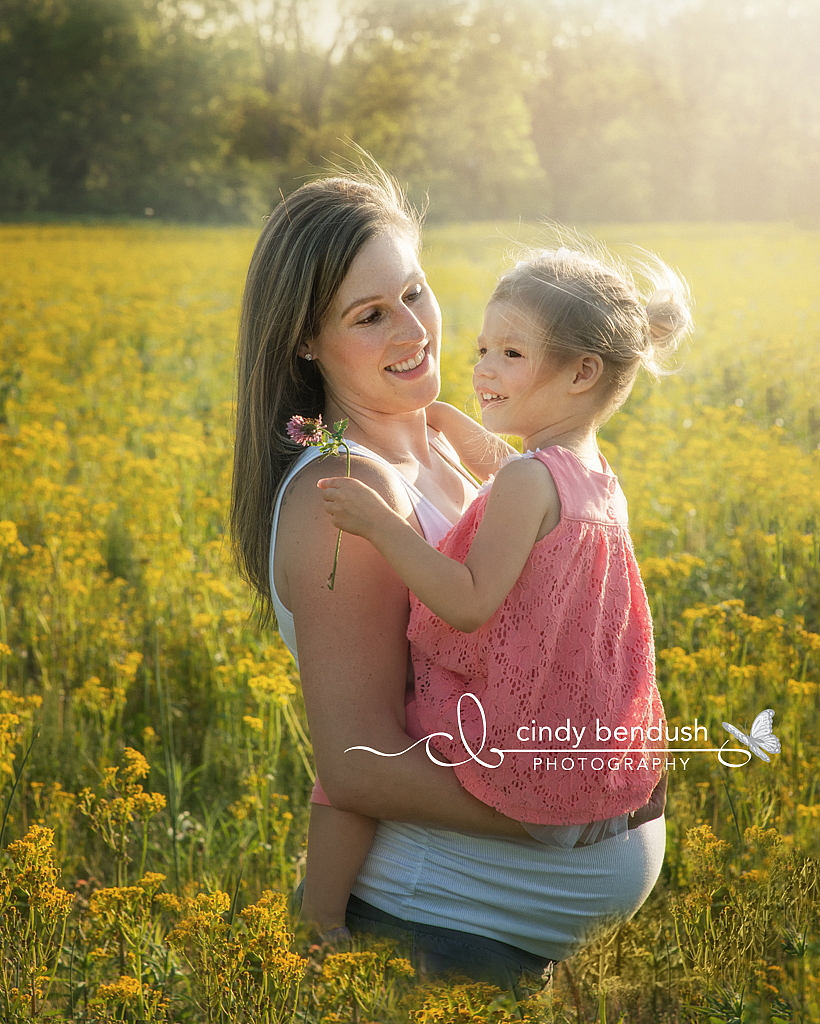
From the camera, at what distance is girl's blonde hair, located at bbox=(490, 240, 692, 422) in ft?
4.80

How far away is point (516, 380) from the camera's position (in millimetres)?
1483

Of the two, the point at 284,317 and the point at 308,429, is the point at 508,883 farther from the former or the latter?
the point at 284,317

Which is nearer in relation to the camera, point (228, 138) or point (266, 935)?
point (266, 935)

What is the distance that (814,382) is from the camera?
518 cm

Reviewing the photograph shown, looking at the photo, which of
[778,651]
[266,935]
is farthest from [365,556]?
[778,651]

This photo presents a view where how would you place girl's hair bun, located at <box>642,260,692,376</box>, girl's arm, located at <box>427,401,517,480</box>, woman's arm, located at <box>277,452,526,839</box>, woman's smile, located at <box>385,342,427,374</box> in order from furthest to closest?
girl's arm, located at <box>427,401,517,480</box> → woman's smile, located at <box>385,342,427,374</box> → girl's hair bun, located at <box>642,260,692,376</box> → woman's arm, located at <box>277,452,526,839</box>

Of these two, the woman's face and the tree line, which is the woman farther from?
the tree line

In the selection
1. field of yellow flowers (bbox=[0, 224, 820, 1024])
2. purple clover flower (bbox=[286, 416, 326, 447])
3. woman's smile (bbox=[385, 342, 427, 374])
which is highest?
woman's smile (bbox=[385, 342, 427, 374])

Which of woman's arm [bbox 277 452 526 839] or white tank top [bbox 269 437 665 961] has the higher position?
woman's arm [bbox 277 452 526 839]

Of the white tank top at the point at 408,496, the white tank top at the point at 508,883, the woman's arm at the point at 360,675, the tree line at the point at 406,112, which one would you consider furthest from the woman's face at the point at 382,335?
the tree line at the point at 406,112

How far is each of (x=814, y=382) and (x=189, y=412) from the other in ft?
12.3

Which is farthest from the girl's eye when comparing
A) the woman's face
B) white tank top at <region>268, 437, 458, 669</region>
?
white tank top at <region>268, 437, 458, 669</region>

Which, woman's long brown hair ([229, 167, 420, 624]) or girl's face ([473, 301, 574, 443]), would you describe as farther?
woman's long brown hair ([229, 167, 420, 624])

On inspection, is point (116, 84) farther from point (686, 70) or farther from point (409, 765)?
point (409, 765)
